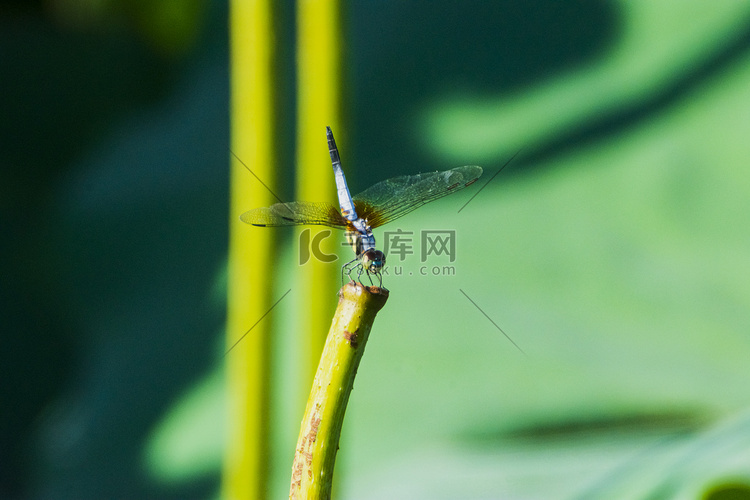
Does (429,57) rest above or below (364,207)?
above

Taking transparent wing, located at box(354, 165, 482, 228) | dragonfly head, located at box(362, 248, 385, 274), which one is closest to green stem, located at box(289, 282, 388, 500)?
dragonfly head, located at box(362, 248, 385, 274)

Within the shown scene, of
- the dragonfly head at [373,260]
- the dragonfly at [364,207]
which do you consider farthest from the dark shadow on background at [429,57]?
the dragonfly head at [373,260]

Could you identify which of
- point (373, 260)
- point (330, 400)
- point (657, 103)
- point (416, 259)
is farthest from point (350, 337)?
point (657, 103)

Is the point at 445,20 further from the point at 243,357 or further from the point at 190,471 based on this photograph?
the point at 190,471

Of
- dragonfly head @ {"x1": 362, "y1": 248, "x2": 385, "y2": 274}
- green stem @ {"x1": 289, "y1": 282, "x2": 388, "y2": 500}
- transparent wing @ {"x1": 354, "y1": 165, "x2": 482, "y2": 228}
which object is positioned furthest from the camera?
transparent wing @ {"x1": 354, "y1": 165, "x2": 482, "y2": 228}

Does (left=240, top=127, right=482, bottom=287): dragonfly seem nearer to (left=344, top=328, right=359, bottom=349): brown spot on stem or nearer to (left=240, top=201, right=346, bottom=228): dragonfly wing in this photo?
(left=240, top=201, right=346, bottom=228): dragonfly wing

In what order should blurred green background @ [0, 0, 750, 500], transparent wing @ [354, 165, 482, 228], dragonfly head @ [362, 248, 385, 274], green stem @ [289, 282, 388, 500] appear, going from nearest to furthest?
green stem @ [289, 282, 388, 500] < dragonfly head @ [362, 248, 385, 274] < transparent wing @ [354, 165, 482, 228] < blurred green background @ [0, 0, 750, 500]

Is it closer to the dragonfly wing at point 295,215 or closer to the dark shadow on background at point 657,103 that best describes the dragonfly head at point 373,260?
the dragonfly wing at point 295,215

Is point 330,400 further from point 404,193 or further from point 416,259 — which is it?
point 416,259
